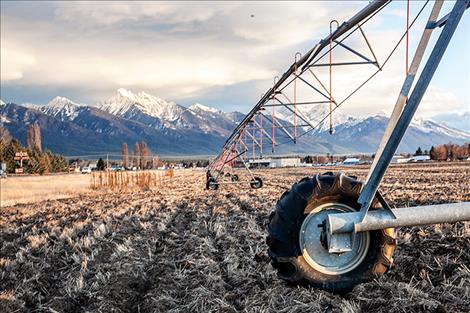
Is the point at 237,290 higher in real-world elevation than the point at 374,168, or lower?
lower

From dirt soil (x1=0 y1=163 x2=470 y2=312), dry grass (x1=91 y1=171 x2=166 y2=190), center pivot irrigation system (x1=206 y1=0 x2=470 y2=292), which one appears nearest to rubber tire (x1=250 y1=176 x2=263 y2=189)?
dry grass (x1=91 y1=171 x2=166 y2=190)

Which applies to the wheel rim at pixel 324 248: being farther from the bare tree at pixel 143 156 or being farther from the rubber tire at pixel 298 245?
the bare tree at pixel 143 156

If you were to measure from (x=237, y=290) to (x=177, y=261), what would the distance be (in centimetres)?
204

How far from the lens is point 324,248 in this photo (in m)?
4.91

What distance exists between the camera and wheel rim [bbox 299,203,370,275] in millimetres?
4895

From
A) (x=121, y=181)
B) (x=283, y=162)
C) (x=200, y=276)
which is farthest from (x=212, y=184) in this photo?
(x=283, y=162)

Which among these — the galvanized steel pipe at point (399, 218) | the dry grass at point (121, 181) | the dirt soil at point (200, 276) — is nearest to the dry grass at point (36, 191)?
the dry grass at point (121, 181)

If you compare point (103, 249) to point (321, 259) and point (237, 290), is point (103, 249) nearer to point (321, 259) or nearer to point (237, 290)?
point (237, 290)

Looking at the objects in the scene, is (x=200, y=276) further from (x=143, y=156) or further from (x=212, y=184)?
(x=143, y=156)

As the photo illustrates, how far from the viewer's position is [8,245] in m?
11.2

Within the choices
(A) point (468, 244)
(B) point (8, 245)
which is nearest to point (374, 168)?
(A) point (468, 244)

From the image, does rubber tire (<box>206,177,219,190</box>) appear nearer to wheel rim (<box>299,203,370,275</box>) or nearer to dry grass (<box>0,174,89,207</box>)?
dry grass (<box>0,174,89,207</box>)

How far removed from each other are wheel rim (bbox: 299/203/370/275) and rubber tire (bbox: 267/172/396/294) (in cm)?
4

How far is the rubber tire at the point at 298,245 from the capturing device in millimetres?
4824
